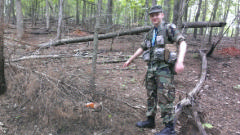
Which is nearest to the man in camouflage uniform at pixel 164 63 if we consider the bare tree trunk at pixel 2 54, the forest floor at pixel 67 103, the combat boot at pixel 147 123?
the combat boot at pixel 147 123

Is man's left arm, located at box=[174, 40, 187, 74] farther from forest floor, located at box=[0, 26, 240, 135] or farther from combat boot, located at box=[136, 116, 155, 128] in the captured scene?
forest floor, located at box=[0, 26, 240, 135]

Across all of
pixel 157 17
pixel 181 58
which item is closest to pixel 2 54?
pixel 157 17

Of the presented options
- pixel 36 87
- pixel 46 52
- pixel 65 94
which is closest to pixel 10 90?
pixel 36 87

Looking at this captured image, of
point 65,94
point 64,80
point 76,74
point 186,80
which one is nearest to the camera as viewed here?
point 65,94

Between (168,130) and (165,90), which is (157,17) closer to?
(165,90)

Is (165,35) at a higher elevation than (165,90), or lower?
higher

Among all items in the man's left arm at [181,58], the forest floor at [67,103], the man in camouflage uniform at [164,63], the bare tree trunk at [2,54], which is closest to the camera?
the man's left arm at [181,58]

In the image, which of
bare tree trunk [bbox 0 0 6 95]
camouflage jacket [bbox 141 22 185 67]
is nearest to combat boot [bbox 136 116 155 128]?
camouflage jacket [bbox 141 22 185 67]

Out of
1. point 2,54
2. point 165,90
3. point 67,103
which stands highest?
point 2,54

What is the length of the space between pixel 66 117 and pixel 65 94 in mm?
462

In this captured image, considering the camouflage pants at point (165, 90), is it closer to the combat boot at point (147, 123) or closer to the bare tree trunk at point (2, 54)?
the combat boot at point (147, 123)

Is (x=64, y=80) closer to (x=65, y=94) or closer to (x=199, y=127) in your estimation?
(x=65, y=94)

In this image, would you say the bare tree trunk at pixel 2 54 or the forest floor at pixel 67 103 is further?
the bare tree trunk at pixel 2 54

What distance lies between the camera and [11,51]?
146 inches
